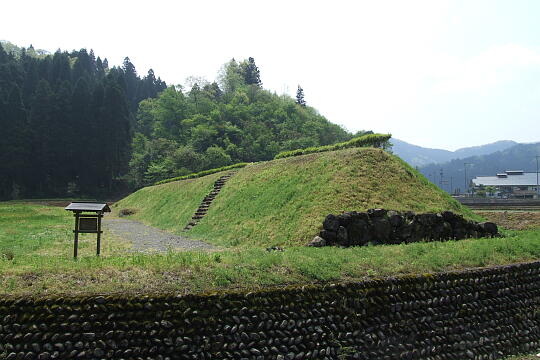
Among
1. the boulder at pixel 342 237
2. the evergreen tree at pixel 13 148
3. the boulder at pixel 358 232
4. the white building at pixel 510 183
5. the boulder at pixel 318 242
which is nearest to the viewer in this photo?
the boulder at pixel 318 242

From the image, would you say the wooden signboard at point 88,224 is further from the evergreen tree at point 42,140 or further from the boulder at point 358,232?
the evergreen tree at point 42,140

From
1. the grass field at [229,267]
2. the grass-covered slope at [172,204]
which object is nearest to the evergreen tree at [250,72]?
the grass-covered slope at [172,204]

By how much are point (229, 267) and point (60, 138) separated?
57.1 metres

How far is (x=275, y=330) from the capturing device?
694cm

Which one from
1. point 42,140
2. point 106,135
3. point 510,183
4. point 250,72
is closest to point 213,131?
point 106,135

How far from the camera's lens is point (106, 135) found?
197 ft

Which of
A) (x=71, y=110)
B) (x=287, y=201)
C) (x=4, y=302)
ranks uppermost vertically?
(x=71, y=110)

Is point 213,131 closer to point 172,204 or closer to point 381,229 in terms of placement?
point 172,204

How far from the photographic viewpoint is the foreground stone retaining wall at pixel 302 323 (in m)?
5.88

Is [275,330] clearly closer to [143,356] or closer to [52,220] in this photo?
[143,356]

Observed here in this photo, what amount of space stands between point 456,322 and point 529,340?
245cm

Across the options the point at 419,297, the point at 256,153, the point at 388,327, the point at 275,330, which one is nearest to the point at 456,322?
the point at 419,297

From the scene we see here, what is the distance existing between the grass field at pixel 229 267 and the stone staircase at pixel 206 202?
39.2 ft

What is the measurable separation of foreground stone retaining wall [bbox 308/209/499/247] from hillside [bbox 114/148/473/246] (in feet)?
2.44
